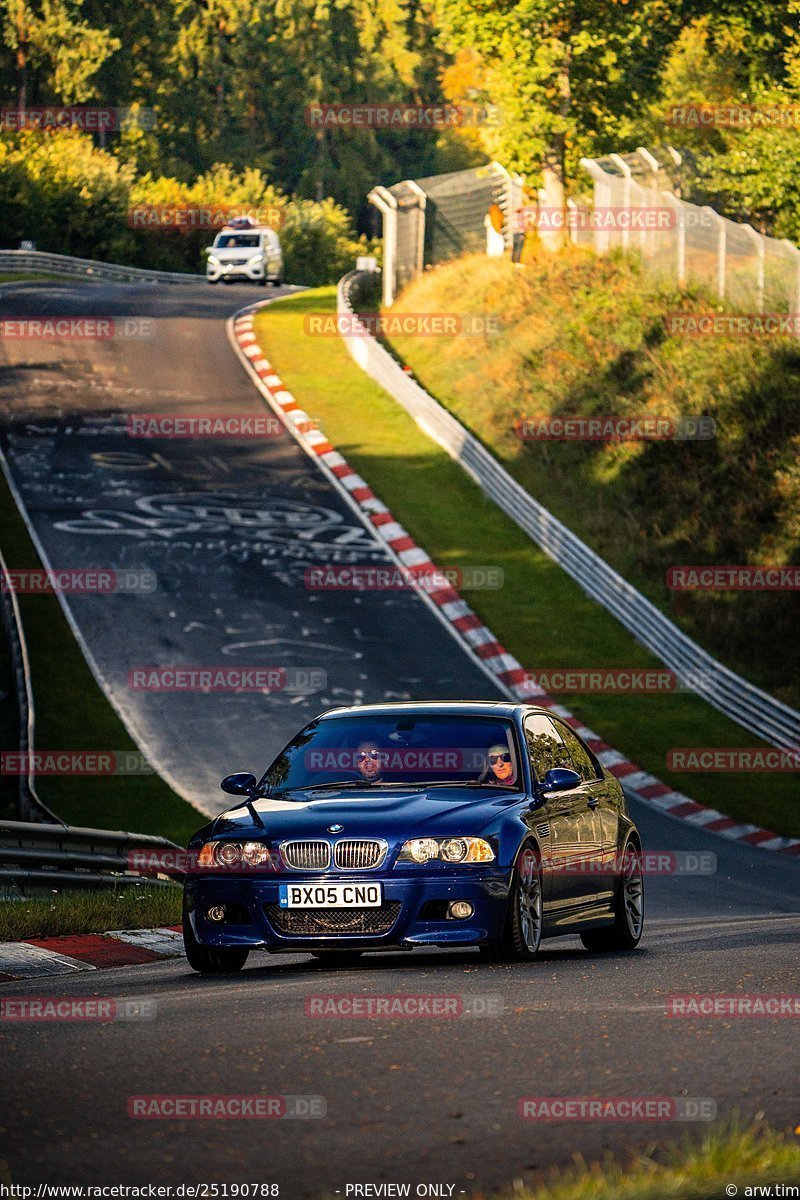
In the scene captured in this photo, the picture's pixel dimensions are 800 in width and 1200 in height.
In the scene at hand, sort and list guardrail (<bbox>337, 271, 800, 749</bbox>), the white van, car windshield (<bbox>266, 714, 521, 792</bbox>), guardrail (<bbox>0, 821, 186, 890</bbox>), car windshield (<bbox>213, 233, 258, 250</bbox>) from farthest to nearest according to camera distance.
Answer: car windshield (<bbox>213, 233, 258, 250</bbox>)
the white van
guardrail (<bbox>337, 271, 800, 749</bbox>)
guardrail (<bbox>0, 821, 186, 890</bbox>)
car windshield (<bbox>266, 714, 521, 792</bbox>)

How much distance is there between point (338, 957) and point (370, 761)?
4.07 feet

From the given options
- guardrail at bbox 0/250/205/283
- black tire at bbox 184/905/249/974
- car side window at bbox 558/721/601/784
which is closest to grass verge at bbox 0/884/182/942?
black tire at bbox 184/905/249/974

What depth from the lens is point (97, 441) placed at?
34312mm

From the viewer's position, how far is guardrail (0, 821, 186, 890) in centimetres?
1224

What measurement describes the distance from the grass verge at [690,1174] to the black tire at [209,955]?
488 cm

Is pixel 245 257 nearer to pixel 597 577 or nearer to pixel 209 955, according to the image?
pixel 597 577

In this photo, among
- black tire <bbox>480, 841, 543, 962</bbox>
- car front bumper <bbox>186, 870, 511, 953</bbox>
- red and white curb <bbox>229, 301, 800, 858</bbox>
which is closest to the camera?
car front bumper <bbox>186, 870, 511, 953</bbox>

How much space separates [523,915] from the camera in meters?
10.0

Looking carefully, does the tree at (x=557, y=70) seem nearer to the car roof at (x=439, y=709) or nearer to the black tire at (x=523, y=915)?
the car roof at (x=439, y=709)

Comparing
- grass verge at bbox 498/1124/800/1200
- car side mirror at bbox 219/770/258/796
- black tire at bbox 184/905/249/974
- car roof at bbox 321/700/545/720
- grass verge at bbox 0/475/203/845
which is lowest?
grass verge at bbox 0/475/203/845

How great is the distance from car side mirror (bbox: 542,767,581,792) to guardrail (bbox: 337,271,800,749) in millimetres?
12260

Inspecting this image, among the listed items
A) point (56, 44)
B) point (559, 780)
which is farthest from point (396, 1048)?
point (56, 44)

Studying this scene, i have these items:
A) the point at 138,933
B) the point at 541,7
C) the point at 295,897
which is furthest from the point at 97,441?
the point at 295,897

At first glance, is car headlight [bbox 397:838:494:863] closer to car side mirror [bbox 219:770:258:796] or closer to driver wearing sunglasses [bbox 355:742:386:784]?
driver wearing sunglasses [bbox 355:742:386:784]
